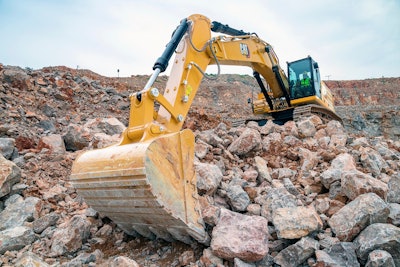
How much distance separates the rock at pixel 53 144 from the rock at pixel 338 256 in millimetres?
4620

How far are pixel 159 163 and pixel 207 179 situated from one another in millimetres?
1024

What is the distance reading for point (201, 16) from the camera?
431 centimetres

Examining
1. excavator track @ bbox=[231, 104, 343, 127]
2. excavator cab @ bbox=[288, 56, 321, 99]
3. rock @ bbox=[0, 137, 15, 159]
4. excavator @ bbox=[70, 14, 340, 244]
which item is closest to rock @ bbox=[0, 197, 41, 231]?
excavator @ bbox=[70, 14, 340, 244]

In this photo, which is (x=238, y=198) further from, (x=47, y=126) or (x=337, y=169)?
(x=47, y=126)

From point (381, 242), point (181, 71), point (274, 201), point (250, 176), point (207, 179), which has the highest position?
point (181, 71)

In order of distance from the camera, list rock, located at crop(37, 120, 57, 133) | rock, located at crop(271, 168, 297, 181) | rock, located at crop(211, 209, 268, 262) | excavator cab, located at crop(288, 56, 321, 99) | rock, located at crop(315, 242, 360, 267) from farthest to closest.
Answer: excavator cab, located at crop(288, 56, 321, 99), rock, located at crop(37, 120, 57, 133), rock, located at crop(271, 168, 297, 181), rock, located at crop(211, 209, 268, 262), rock, located at crop(315, 242, 360, 267)

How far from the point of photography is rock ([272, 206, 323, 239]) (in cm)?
295

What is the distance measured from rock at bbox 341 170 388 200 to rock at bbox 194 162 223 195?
132 centimetres

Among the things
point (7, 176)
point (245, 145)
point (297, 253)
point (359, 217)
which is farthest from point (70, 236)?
point (359, 217)

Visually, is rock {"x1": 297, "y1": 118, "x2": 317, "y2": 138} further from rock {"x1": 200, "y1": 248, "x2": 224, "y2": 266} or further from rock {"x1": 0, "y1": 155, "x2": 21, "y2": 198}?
rock {"x1": 0, "y1": 155, "x2": 21, "y2": 198}

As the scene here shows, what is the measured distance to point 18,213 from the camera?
3.88m

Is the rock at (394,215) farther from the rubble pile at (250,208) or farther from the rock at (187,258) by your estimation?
the rock at (187,258)

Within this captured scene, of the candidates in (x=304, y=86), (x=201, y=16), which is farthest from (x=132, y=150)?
(x=304, y=86)

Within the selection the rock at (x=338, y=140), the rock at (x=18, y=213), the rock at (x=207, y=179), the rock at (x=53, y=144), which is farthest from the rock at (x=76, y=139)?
the rock at (x=338, y=140)
